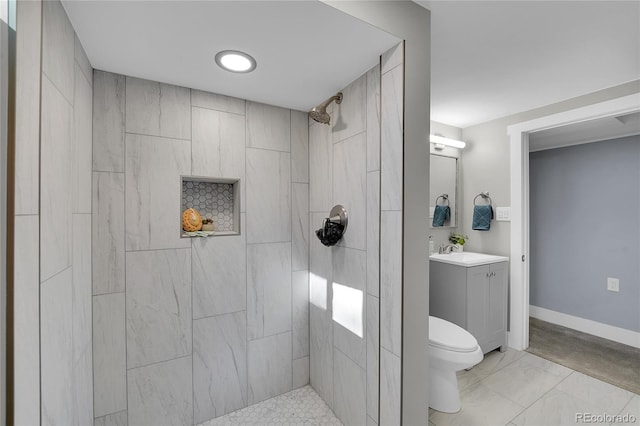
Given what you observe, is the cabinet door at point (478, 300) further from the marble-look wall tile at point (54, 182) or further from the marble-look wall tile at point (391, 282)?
the marble-look wall tile at point (54, 182)

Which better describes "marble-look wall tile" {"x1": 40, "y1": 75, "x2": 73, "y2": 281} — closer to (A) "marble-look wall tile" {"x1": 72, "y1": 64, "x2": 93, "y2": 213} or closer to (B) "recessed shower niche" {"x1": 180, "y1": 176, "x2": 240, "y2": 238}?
(A) "marble-look wall tile" {"x1": 72, "y1": 64, "x2": 93, "y2": 213}

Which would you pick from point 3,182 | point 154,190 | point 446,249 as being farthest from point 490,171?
point 3,182

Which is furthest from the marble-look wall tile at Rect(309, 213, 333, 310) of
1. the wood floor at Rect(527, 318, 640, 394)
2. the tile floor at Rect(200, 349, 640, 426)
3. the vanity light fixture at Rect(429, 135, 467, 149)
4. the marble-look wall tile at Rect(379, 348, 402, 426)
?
the wood floor at Rect(527, 318, 640, 394)

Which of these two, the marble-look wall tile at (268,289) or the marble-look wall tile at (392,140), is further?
Result: the marble-look wall tile at (268,289)

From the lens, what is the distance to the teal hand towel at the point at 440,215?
9.62 ft

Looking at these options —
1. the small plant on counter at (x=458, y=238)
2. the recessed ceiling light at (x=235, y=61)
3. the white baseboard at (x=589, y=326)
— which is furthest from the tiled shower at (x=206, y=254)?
the white baseboard at (x=589, y=326)

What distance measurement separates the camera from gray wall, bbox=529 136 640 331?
2797mm

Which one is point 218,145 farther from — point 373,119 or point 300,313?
point 300,313

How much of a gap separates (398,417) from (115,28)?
208 centimetres

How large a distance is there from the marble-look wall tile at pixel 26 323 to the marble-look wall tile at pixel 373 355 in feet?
4.20

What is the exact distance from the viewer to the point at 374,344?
1486mm

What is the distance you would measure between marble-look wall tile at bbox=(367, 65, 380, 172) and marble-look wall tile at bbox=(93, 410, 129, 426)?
6.12 ft

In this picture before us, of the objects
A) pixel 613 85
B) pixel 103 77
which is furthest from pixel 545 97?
pixel 103 77

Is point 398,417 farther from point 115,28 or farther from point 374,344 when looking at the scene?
point 115,28
